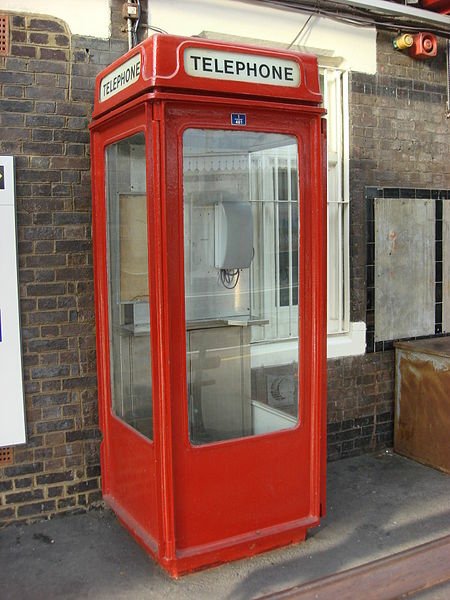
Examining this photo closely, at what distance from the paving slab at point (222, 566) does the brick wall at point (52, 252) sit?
10.9 inches

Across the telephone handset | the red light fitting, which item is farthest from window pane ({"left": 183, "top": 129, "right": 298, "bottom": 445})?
the red light fitting

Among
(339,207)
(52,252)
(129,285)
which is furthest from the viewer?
(339,207)

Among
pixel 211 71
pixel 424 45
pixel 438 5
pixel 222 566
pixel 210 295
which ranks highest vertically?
pixel 438 5

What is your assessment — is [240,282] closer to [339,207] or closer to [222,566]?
[339,207]

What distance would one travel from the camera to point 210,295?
3814mm

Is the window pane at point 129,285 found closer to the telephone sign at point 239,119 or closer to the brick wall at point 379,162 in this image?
the telephone sign at point 239,119

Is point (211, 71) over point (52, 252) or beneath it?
over

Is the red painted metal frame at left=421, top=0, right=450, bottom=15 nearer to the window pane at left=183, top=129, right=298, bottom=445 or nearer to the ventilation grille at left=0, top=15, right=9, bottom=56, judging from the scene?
the window pane at left=183, top=129, right=298, bottom=445

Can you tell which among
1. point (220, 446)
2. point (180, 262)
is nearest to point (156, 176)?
point (180, 262)

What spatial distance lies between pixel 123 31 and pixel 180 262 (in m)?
1.84

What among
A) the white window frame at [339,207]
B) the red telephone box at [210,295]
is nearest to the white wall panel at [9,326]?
the red telephone box at [210,295]

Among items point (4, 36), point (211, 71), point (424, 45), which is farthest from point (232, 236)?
point (424, 45)

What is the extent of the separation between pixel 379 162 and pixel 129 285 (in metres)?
2.58

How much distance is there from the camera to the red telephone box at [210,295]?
3.20m
